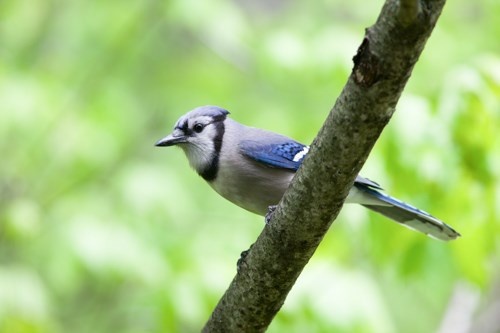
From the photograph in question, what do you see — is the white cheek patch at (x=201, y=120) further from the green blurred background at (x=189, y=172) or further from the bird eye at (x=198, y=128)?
the green blurred background at (x=189, y=172)

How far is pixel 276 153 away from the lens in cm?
258

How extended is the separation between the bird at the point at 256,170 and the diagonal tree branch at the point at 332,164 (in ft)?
2.07

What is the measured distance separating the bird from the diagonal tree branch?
2.07 ft

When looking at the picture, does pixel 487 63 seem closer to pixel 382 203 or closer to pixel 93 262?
pixel 382 203

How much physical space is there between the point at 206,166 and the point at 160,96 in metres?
2.03

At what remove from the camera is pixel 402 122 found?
2.45 metres

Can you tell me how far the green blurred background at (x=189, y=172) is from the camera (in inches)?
96.0

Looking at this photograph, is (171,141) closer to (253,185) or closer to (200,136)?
(200,136)

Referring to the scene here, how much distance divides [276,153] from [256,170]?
0.10 metres

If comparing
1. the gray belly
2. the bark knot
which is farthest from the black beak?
the bark knot

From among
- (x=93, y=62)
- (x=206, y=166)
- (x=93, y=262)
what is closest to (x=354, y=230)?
(x=206, y=166)

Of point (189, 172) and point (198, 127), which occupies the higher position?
point (189, 172)

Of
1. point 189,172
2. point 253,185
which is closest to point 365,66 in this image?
point 253,185

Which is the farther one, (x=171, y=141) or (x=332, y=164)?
(x=171, y=141)
